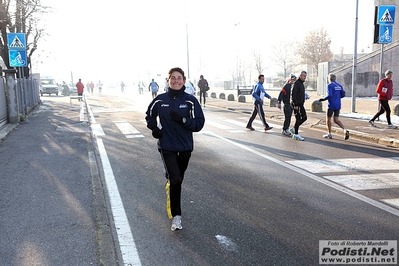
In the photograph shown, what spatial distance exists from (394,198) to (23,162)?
23.5 feet

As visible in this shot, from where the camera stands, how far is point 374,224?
4.69 meters

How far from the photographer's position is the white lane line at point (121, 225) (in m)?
3.90

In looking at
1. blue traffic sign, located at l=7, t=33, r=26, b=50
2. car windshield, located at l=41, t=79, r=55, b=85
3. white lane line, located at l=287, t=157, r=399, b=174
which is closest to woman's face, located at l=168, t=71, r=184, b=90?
white lane line, located at l=287, t=157, r=399, b=174

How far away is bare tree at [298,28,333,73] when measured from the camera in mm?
57062

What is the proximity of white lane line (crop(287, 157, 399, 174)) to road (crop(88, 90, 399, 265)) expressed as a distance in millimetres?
19

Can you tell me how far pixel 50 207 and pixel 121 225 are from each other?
1291 mm

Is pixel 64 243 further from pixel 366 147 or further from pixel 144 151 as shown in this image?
pixel 366 147

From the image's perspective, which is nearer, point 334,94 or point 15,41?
point 334,94

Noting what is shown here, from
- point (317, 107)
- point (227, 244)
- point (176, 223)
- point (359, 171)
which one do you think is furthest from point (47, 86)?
point (227, 244)

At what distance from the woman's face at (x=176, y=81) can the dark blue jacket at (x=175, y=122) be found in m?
0.05

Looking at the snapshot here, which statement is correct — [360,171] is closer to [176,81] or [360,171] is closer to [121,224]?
[176,81]

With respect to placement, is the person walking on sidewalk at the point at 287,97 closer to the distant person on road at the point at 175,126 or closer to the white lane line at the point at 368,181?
the white lane line at the point at 368,181

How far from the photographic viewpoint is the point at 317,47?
57.2m

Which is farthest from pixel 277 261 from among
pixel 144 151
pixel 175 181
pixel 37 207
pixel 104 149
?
pixel 104 149
